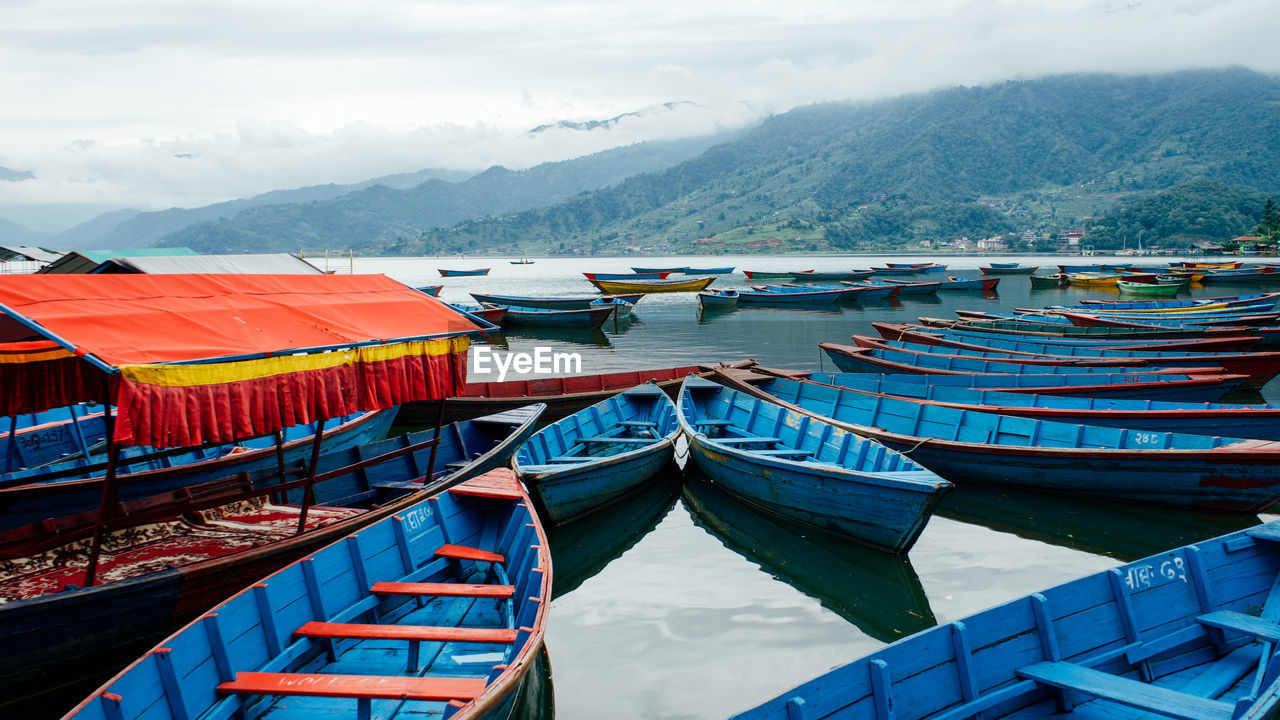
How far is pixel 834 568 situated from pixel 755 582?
1.12 meters

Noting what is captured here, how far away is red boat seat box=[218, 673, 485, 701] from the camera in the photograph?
5008 mm

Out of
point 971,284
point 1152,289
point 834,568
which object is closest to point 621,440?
point 834,568

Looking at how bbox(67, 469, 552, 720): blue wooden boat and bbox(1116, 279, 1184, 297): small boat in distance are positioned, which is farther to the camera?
bbox(1116, 279, 1184, 297): small boat in distance

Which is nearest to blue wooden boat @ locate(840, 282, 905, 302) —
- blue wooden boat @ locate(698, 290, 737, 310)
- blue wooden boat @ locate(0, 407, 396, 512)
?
blue wooden boat @ locate(698, 290, 737, 310)

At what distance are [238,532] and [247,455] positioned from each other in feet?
7.27

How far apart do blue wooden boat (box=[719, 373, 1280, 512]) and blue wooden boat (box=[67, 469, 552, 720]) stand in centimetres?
674

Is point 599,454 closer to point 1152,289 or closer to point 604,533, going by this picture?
point 604,533

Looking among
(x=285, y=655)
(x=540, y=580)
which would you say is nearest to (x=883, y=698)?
(x=540, y=580)

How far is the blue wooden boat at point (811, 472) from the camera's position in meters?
8.86

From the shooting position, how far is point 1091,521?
10.7m

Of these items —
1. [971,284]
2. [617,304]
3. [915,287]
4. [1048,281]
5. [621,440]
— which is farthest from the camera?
[1048,281]

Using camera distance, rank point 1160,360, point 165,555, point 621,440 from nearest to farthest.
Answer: point 165,555
point 621,440
point 1160,360

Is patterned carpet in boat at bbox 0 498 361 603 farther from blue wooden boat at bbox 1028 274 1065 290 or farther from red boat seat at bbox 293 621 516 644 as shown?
blue wooden boat at bbox 1028 274 1065 290

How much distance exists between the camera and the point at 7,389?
7785 millimetres
